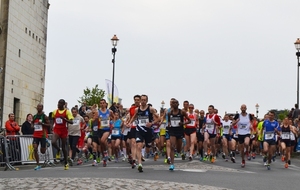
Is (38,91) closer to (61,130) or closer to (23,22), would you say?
(23,22)

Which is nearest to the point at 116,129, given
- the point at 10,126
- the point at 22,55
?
the point at 10,126

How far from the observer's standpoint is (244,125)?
2373 cm

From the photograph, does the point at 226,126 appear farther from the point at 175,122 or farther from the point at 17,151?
the point at 175,122

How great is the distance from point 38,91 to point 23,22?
586cm

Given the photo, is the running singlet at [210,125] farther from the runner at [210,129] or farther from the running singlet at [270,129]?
the running singlet at [270,129]

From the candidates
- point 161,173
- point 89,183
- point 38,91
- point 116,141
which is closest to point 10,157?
point 116,141

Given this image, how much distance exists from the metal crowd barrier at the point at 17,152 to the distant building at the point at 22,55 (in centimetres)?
1900

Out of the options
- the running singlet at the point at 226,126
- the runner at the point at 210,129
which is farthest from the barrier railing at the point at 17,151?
the running singlet at the point at 226,126

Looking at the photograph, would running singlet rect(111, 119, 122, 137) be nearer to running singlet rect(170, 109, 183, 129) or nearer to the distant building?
running singlet rect(170, 109, 183, 129)

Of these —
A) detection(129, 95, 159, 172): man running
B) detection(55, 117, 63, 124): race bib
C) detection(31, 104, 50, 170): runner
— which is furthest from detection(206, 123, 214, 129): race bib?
detection(129, 95, 159, 172): man running

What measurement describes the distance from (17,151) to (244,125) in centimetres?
676

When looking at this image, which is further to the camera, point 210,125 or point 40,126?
point 210,125

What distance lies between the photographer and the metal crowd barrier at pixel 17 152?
73.6ft

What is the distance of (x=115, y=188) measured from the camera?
12914mm
